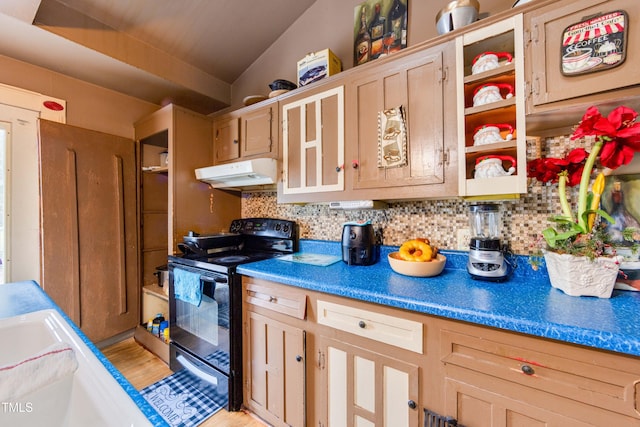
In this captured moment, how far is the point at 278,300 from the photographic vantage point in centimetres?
142

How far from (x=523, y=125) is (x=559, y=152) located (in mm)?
340

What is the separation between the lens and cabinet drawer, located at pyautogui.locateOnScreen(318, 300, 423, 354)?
1.02 metres

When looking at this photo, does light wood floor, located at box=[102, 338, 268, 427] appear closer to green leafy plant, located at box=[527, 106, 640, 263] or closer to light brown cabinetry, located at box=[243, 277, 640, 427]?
light brown cabinetry, located at box=[243, 277, 640, 427]

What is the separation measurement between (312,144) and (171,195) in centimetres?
123

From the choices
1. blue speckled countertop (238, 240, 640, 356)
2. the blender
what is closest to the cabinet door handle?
blue speckled countertop (238, 240, 640, 356)

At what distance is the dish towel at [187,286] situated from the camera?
170 cm

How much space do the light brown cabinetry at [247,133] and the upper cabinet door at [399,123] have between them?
0.67m

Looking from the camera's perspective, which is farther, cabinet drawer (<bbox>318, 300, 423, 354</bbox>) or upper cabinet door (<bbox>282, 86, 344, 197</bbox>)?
upper cabinet door (<bbox>282, 86, 344, 197</bbox>)

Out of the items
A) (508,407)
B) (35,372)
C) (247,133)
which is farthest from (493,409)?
(247,133)

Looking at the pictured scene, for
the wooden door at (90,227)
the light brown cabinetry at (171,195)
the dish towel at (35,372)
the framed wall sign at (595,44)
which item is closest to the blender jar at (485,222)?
the framed wall sign at (595,44)

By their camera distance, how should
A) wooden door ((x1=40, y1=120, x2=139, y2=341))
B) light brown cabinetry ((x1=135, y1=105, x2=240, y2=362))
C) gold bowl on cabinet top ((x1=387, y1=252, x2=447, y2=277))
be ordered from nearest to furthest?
gold bowl on cabinet top ((x1=387, y1=252, x2=447, y2=277)), wooden door ((x1=40, y1=120, x2=139, y2=341)), light brown cabinetry ((x1=135, y1=105, x2=240, y2=362))

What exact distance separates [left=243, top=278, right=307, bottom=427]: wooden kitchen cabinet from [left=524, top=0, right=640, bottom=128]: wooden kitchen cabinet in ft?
4.55

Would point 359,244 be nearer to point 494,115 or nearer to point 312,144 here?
point 312,144

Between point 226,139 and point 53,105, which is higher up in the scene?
point 53,105
